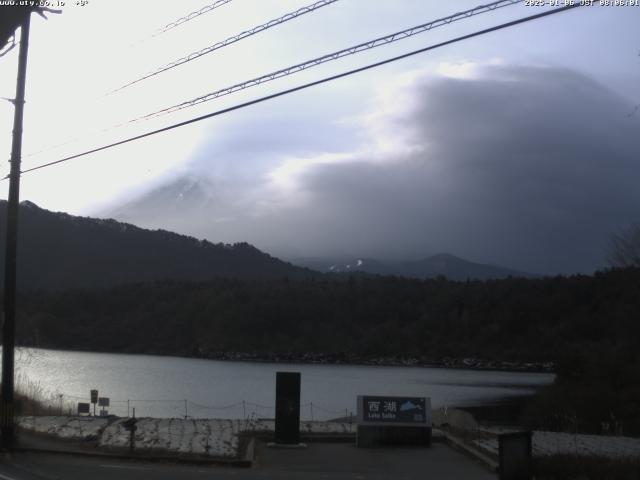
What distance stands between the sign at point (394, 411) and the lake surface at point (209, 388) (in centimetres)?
1522

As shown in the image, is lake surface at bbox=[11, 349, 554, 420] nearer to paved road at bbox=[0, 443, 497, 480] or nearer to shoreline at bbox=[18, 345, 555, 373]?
paved road at bbox=[0, 443, 497, 480]

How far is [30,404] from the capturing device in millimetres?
29422

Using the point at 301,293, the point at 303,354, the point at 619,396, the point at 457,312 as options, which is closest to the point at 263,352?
the point at 303,354

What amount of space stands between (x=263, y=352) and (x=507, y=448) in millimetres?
101946

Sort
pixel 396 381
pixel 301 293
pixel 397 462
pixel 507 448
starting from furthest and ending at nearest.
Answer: pixel 301 293 < pixel 396 381 < pixel 397 462 < pixel 507 448

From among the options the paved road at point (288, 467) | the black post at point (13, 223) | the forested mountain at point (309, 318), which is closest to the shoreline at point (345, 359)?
the forested mountain at point (309, 318)

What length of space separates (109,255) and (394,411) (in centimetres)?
13445

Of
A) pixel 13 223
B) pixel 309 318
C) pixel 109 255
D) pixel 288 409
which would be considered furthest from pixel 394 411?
pixel 109 255

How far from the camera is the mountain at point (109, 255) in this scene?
12631 centimetres

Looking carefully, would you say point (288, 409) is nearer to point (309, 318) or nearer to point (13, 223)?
point (13, 223)

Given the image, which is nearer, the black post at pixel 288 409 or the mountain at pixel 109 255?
the black post at pixel 288 409

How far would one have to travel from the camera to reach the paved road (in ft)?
52.9

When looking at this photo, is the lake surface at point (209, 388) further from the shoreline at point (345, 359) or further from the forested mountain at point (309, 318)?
the forested mountain at point (309, 318)

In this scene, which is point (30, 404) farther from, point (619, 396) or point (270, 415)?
point (619, 396)
